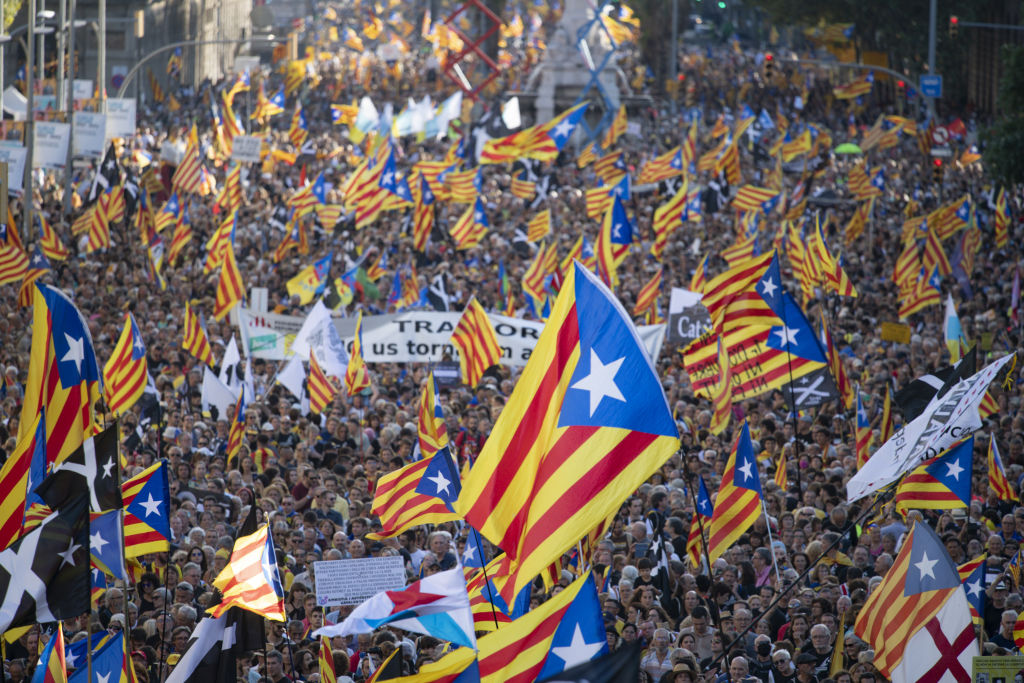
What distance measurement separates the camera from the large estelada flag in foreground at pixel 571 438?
723 centimetres

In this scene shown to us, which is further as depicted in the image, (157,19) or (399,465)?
(157,19)

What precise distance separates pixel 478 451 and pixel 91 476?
717 centimetres

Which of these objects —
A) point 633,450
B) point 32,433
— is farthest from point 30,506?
point 633,450

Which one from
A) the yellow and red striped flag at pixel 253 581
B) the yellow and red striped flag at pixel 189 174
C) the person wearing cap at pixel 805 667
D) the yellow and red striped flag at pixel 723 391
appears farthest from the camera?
the yellow and red striped flag at pixel 189 174

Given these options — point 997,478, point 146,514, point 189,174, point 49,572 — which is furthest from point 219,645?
point 189,174

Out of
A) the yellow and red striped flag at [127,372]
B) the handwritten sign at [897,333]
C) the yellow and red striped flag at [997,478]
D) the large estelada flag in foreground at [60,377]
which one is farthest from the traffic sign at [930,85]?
the large estelada flag in foreground at [60,377]

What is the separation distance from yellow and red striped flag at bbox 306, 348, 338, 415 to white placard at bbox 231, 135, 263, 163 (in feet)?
67.3

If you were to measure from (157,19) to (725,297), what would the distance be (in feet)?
180

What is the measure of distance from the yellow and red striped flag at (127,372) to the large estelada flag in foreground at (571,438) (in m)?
9.53

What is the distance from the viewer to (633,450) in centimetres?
726

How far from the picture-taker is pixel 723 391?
15.0 meters

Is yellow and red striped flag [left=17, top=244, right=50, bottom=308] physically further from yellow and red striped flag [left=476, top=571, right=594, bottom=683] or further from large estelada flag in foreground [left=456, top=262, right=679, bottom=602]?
large estelada flag in foreground [left=456, top=262, right=679, bottom=602]

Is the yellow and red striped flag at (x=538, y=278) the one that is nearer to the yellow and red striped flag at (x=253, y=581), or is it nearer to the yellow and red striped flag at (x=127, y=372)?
the yellow and red striped flag at (x=127, y=372)

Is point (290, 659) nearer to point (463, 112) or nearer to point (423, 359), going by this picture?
point (423, 359)
